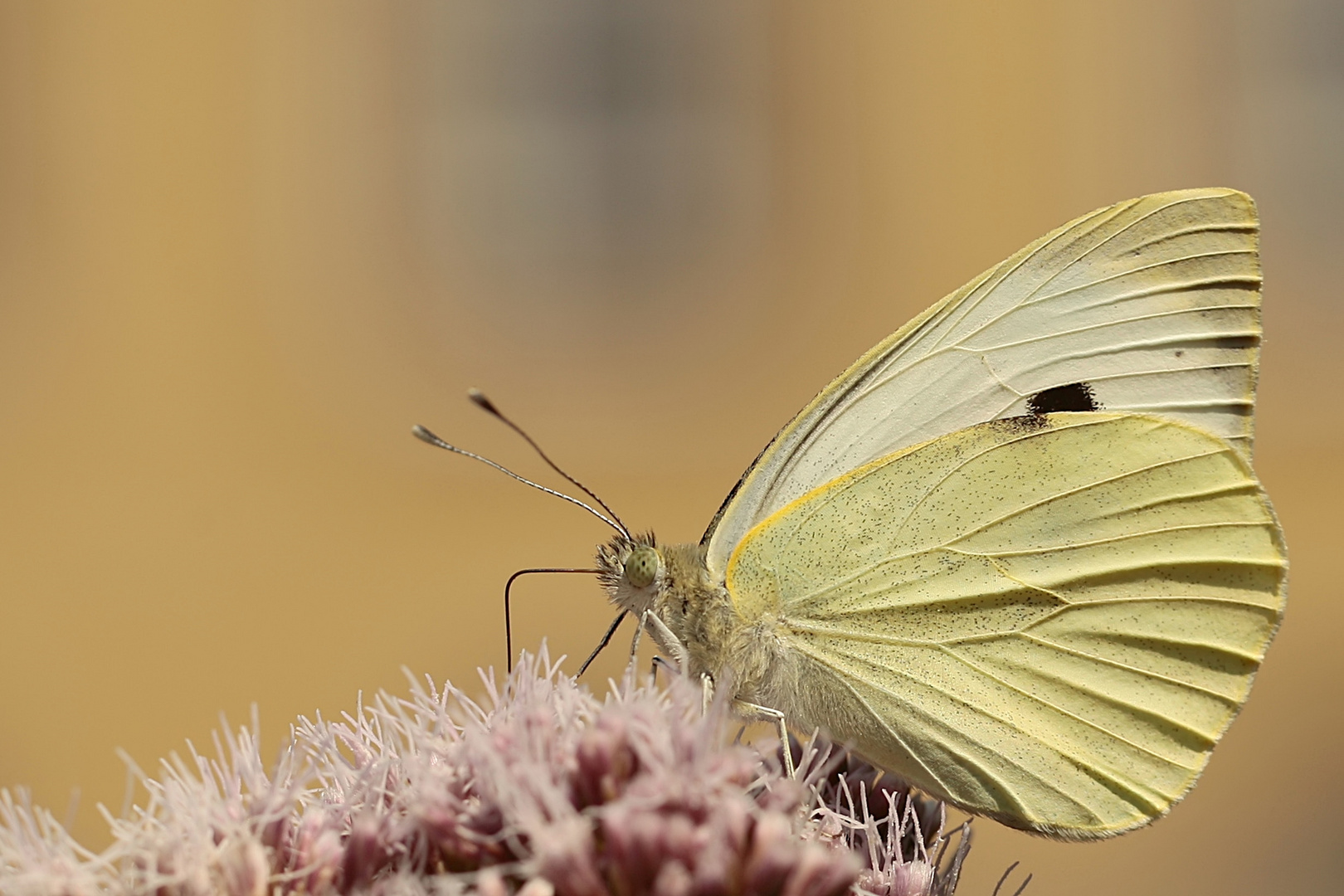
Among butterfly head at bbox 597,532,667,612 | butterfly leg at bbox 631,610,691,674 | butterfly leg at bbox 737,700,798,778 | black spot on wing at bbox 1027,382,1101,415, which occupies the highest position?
black spot on wing at bbox 1027,382,1101,415

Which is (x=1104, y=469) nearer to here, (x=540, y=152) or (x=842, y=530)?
(x=842, y=530)

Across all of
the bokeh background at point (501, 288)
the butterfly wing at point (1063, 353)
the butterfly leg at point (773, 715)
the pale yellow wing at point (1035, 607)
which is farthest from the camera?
the bokeh background at point (501, 288)

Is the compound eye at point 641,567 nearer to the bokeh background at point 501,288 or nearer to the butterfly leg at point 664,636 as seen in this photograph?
the butterfly leg at point 664,636

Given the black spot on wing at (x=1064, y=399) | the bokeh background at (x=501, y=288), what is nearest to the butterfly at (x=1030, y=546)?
the black spot on wing at (x=1064, y=399)

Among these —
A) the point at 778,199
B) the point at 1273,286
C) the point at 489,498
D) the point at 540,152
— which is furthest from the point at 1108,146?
the point at 489,498

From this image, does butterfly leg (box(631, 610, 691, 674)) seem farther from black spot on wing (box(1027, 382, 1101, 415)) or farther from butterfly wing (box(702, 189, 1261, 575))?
black spot on wing (box(1027, 382, 1101, 415))

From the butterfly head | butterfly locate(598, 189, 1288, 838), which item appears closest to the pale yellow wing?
butterfly locate(598, 189, 1288, 838)
